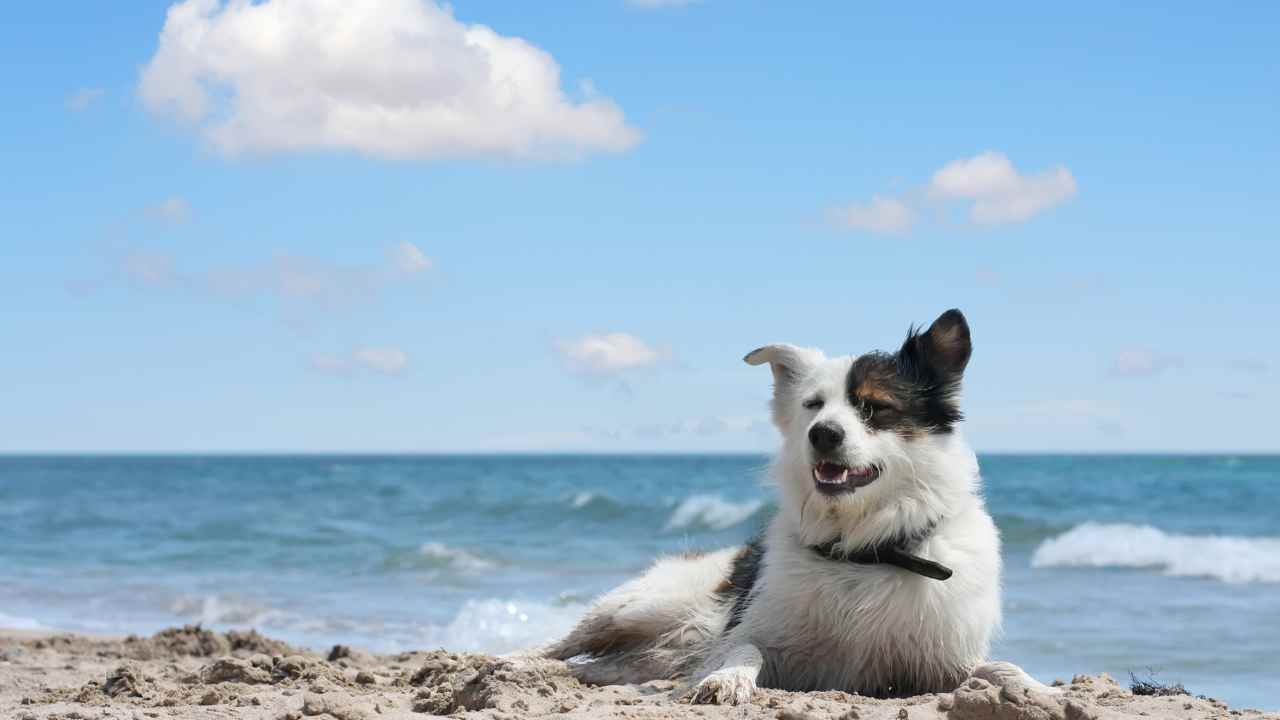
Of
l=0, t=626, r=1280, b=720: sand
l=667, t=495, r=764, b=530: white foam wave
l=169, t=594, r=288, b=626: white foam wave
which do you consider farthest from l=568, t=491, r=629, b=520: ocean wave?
l=0, t=626, r=1280, b=720: sand

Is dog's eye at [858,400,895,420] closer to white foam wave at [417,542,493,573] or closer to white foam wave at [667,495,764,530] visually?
white foam wave at [417,542,493,573]

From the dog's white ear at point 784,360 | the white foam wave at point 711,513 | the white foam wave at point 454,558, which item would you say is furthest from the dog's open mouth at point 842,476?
the white foam wave at point 711,513

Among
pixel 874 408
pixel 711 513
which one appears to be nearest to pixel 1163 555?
pixel 874 408

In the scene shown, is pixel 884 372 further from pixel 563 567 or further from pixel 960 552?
pixel 563 567

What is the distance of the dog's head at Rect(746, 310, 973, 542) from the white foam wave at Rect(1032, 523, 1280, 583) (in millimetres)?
11331

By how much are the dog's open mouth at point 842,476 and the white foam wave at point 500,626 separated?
5.55 meters

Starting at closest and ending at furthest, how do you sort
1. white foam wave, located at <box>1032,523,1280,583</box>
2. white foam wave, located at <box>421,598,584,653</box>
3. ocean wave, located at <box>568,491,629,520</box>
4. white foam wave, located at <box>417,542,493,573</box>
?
white foam wave, located at <box>421,598,584,653</box>, white foam wave, located at <box>1032,523,1280,583</box>, white foam wave, located at <box>417,542,493,573</box>, ocean wave, located at <box>568,491,629,520</box>

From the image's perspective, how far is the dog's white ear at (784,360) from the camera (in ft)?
17.1

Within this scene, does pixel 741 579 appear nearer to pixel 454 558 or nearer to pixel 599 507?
pixel 454 558

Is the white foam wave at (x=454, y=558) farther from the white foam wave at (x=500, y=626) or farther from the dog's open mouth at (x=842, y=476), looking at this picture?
the dog's open mouth at (x=842, y=476)

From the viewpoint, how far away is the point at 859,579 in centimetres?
501

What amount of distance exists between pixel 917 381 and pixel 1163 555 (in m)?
14.0

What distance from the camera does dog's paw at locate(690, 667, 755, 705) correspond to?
4.72 metres

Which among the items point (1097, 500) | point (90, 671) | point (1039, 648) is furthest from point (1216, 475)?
point (90, 671)
